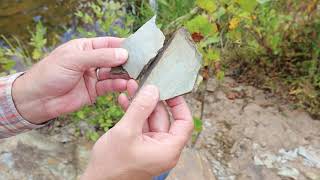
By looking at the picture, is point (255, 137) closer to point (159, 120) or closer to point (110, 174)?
point (159, 120)

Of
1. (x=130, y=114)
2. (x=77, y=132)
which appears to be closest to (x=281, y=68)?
(x=77, y=132)

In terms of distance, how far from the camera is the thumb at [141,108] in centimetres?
126

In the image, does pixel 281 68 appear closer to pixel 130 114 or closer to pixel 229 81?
pixel 229 81

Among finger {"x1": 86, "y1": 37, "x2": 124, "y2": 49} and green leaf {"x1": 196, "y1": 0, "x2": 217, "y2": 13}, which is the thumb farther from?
green leaf {"x1": 196, "y1": 0, "x2": 217, "y2": 13}

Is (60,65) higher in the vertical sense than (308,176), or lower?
higher

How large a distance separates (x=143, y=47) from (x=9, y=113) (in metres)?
0.66

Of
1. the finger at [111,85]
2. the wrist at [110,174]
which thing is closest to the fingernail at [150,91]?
the wrist at [110,174]

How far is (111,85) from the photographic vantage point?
174 cm

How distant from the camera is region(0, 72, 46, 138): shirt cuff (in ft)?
5.67

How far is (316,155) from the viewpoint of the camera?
89.7 inches

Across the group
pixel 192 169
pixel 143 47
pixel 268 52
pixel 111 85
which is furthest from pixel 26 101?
pixel 268 52

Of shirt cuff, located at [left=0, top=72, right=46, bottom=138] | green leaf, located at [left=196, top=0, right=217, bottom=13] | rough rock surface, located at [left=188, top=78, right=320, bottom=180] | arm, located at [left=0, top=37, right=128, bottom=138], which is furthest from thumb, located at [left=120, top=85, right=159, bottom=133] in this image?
rough rock surface, located at [left=188, top=78, right=320, bottom=180]

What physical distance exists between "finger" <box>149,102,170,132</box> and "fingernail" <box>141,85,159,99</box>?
0.10 m

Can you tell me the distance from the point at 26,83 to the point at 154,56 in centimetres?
56
